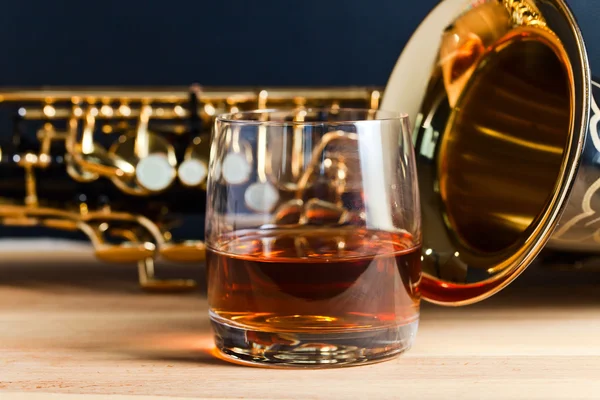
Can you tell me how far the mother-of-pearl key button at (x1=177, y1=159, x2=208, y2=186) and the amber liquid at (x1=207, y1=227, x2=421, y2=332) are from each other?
0.26 meters

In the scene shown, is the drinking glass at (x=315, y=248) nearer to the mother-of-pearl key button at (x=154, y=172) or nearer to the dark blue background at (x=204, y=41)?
the mother-of-pearl key button at (x=154, y=172)

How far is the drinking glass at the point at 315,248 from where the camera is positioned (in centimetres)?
51

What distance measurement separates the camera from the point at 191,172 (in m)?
0.80

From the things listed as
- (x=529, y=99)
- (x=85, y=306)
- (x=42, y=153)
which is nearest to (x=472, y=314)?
(x=529, y=99)

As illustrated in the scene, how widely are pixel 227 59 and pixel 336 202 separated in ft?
1.74

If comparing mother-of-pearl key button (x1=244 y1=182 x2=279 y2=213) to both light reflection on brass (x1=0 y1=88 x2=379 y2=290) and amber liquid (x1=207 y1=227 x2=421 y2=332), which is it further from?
light reflection on brass (x1=0 y1=88 x2=379 y2=290)

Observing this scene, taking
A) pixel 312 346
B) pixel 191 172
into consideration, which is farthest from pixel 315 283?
pixel 191 172

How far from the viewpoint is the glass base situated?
518 mm

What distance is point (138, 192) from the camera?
81 cm

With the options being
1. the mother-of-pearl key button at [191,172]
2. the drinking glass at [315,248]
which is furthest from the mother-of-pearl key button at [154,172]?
the drinking glass at [315,248]

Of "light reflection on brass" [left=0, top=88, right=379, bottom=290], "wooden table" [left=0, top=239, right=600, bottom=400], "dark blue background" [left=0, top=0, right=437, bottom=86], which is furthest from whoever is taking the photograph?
"dark blue background" [left=0, top=0, right=437, bottom=86]

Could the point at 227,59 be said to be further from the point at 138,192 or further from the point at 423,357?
the point at 423,357

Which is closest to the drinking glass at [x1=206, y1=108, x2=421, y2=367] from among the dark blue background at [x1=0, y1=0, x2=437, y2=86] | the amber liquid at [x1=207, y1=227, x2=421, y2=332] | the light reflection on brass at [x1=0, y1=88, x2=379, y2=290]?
the amber liquid at [x1=207, y1=227, x2=421, y2=332]

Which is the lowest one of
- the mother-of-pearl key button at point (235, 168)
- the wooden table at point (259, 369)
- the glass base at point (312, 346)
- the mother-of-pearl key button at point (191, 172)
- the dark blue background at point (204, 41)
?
the wooden table at point (259, 369)
